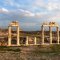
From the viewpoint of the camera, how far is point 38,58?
23.8 metres

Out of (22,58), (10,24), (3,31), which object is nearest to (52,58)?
(22,58)

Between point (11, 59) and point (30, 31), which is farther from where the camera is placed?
point (30, 31)

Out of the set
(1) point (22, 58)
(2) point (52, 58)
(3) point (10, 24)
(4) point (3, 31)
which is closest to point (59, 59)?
(2) point (52, 58)

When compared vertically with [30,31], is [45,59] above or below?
below

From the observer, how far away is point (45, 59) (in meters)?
22.8

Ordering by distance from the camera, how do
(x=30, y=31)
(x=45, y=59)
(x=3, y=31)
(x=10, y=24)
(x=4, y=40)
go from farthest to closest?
(x=30, y=31), (x=3, y=31), (x=4, y=40), (x=10, y=24), (x=45, y=59)

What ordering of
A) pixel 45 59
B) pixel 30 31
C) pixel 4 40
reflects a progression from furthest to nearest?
pixel 30 31
pixel 4 40
pixel 45 59

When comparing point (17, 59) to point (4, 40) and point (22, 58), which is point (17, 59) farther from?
point (4, 40)

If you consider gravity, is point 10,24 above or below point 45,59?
above

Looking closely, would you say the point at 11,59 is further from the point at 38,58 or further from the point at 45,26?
the point at 45,26

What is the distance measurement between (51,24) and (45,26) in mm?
1348

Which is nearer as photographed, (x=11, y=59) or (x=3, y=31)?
(x=11, y=59)

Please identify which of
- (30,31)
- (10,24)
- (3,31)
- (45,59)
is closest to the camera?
(45,59)

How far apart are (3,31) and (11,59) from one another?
41.5 meters
